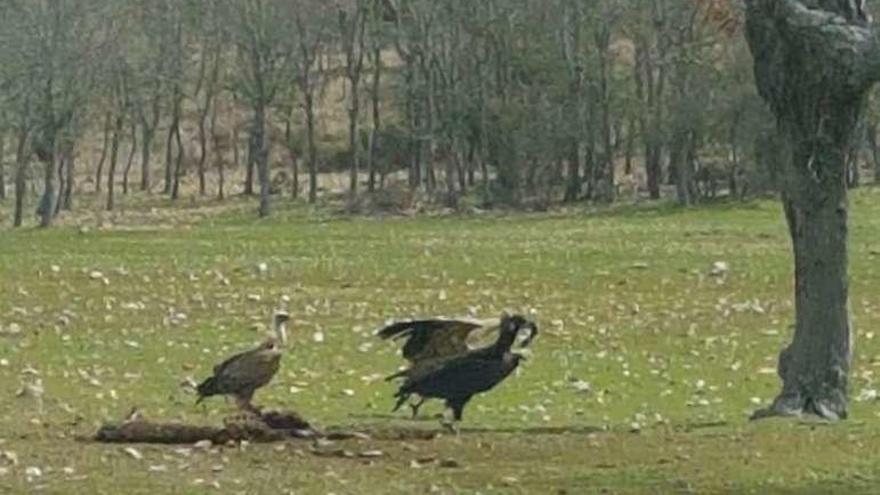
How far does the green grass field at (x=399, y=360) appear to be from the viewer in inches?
593

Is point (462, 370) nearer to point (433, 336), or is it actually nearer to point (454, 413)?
point (454, 413)

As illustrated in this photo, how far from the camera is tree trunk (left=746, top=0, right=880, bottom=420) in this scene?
59.3ft

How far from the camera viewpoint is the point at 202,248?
50.6 m

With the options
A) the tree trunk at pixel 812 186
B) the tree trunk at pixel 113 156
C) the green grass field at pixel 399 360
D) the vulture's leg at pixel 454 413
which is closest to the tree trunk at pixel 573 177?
the tree trunk at pixel 113 156

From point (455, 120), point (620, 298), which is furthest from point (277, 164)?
point (620, 298)

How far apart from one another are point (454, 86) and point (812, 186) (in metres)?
76.6

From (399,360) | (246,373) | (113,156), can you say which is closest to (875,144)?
(113,156)

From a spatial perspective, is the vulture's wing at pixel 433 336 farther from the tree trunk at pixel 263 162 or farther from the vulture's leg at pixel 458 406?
the tree trunk at pixel 263 162

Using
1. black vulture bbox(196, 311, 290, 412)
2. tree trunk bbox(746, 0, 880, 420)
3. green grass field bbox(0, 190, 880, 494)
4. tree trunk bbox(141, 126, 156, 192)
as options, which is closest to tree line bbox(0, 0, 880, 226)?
tree trunk bbox(141, 126, 156, 192)

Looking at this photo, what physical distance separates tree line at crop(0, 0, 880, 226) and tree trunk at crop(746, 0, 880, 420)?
58.7m

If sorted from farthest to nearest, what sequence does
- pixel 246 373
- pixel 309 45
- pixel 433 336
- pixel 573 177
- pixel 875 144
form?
pixel 309 45
pixel 875 144
pixel 573 177
pixel 433 336
pixel 246 373

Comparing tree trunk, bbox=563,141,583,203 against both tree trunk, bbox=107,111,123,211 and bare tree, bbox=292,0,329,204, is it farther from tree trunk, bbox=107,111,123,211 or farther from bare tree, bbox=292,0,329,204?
tree trunk, bbox=107,111,123,211

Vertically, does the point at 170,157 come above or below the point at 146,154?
below

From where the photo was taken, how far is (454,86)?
9475cm
